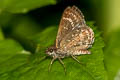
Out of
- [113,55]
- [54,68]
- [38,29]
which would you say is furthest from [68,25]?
[38,29]

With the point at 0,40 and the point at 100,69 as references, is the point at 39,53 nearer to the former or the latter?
the point at 0,40

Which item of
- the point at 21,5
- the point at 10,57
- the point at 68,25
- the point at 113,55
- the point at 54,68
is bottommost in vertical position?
the point at 54,68

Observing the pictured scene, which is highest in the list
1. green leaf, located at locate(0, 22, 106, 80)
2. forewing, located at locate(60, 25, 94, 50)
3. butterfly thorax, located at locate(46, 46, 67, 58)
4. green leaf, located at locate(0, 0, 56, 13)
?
green leaf, located at locate(0, 0, 56, 13)

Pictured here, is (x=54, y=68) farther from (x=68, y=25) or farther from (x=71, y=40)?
(x=68, y=25)

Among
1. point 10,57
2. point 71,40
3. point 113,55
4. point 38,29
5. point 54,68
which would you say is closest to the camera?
point 54,68

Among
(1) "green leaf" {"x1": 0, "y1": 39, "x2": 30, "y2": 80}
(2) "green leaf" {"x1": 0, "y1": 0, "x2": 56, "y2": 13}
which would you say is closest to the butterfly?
(1) "green leaf" {"x1": 0, "y1": 39, "x2": 30, "y2": 80}

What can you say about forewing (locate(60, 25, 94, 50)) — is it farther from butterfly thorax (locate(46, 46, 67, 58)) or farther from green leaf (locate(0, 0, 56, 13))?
green leaf (locate(0, 0, 56, 13))
